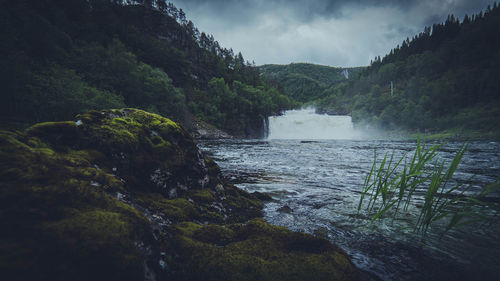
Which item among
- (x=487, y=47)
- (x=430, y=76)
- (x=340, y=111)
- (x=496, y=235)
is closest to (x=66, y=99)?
(x=496, y=235)

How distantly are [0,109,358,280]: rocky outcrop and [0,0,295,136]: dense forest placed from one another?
16561mm

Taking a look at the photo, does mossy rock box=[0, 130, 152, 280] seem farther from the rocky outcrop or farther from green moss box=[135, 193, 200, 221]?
green moss box=[135, 193, 200, 221]

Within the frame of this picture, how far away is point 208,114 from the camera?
62344mm

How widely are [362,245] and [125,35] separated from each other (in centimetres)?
7466

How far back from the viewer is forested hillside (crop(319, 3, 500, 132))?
51.9 m

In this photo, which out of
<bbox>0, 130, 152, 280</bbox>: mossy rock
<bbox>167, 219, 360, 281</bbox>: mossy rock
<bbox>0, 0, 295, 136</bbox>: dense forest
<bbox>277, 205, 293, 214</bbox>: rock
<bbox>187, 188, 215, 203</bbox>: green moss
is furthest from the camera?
<bbox>0, 0, 295, 136</bbox>: dense forest

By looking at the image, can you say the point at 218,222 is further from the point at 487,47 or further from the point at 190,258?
the point at 487,47

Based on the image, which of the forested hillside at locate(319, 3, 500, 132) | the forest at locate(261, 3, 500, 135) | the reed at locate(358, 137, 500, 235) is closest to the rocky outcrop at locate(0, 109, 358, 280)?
the reed at locate(358, 137, 500, 235)

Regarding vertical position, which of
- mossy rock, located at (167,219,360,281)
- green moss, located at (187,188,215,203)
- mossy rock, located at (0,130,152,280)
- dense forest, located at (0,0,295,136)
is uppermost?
dense forest, located at (0,0,295,136)

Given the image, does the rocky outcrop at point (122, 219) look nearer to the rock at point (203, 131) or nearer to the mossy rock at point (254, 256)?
the mossy rock at point (254, 256)

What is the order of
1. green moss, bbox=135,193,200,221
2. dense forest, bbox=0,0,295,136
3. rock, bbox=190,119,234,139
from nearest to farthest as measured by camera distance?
green moss, bbox=135,193,200,221
dense forest, bbox=0,0,295,136
rock, bbox=190,119,234,139

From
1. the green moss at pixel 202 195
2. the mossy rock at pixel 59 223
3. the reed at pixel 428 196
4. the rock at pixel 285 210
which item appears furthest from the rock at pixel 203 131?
the mossy rock at pixel 59 223

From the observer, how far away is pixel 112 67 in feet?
114

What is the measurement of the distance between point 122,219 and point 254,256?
4.85 feet
